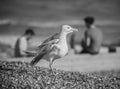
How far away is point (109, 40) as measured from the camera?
14.9m

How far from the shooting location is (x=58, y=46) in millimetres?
5438

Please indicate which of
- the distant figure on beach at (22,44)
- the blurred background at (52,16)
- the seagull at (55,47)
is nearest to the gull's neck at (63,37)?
the seagull at (55,47)

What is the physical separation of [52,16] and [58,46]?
9.75 metres

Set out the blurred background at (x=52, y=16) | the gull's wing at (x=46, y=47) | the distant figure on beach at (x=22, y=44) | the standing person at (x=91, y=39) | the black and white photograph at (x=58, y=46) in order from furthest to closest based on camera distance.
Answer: the blurred background at (x=52, y=16) → the standing person at (x=91, y=39) → the distant figure on beach at (x=22, y=44) → the gull's wing at (x=46, y=47) → the black and white photograph at (x=58, y=46)

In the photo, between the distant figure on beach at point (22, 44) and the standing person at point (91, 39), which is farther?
the standing person at point (91, 39)

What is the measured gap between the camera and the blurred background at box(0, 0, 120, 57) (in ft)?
46.4

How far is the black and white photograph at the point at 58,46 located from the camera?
533 cm

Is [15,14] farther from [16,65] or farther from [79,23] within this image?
[16,65]

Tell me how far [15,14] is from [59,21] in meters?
1.74

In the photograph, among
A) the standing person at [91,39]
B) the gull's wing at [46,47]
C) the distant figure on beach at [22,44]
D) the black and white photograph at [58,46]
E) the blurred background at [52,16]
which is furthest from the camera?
the blurred background at [52,16]

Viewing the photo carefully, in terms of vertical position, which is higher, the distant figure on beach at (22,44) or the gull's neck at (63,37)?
the gull's neck at (63,37)

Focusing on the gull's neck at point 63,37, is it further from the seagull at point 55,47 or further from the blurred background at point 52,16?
the blurred background at point 52,16

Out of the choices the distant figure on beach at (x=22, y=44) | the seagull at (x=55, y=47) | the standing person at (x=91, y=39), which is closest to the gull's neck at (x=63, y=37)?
the seagull at (x=55, y=47)

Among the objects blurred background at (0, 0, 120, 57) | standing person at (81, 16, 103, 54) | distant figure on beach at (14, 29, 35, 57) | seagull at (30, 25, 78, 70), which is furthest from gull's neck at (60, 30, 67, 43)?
blurred background at (0, 0, 120, 57)
